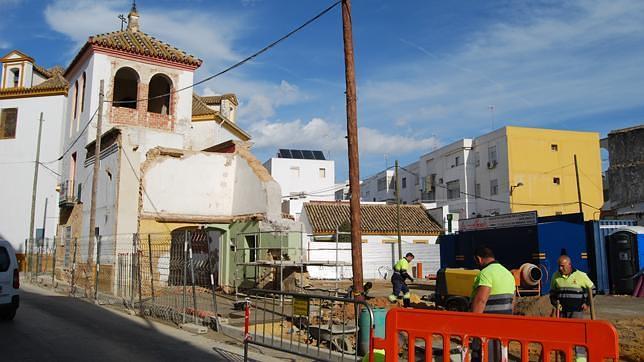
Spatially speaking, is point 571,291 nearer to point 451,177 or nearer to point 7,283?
point 7,283

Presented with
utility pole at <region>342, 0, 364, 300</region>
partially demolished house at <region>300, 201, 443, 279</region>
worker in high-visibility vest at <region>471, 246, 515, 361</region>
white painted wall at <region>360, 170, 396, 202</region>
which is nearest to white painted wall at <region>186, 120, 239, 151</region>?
partially demolished house at <region>300, 201, 443, 279</region>

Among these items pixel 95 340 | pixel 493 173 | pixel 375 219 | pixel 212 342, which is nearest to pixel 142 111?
pixel 95 340

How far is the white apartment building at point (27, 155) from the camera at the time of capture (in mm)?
31406

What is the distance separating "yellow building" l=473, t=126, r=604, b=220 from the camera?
47.6 meters

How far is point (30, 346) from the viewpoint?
8.91m

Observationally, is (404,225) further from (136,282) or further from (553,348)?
(553,348)

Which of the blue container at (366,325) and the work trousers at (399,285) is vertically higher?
the work trousers at (399,285)

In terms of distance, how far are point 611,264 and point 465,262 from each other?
19.4ft

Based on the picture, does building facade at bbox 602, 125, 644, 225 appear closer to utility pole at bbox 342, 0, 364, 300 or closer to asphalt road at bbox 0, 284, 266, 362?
utility pole at bbox 342, 0, 364, 300

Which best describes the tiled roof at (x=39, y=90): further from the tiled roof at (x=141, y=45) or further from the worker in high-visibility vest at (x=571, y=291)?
the worker in high-visibility vest at (x=571, y=291)

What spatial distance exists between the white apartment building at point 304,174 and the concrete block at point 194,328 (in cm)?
4826

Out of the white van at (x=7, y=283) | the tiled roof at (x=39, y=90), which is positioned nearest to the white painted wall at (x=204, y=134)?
the tiled roof at (x=39, y=90)

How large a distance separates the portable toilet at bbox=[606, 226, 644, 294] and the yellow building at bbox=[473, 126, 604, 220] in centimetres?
2678

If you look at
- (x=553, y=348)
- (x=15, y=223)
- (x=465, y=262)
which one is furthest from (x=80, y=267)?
(x=553, y=348)
